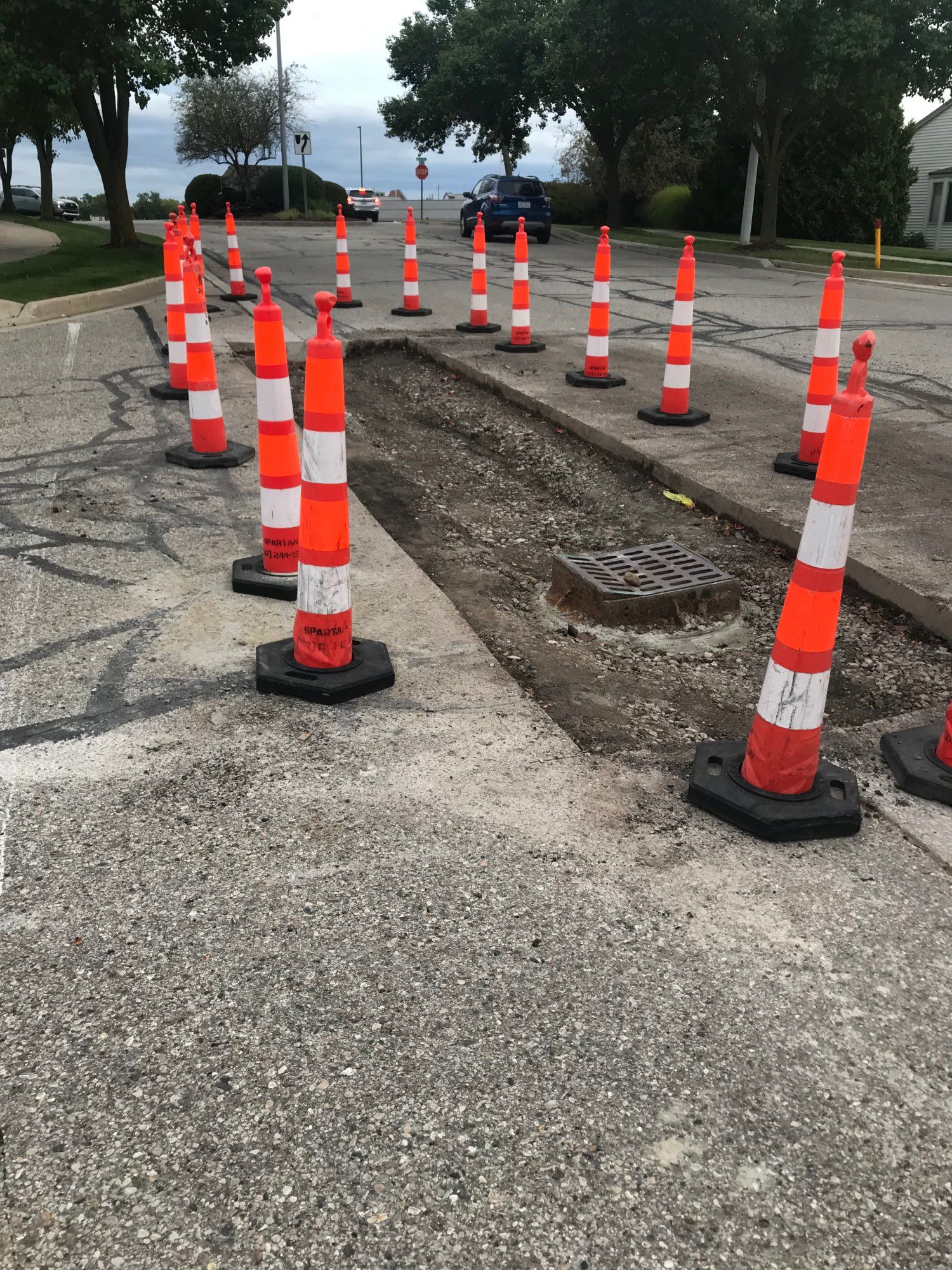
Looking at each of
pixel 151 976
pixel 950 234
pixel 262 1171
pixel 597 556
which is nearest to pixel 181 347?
pixel 597 556

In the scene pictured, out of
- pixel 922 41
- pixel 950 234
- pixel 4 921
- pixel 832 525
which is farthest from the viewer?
pixel 950 234

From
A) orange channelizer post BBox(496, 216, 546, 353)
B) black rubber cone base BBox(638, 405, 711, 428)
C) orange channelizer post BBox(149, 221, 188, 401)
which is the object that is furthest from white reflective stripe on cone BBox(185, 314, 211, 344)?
orange channelizer post BBox(496, 216, 546, 353)

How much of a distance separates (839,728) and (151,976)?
2.49 metres

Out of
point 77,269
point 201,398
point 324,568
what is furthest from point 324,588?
point 77,269

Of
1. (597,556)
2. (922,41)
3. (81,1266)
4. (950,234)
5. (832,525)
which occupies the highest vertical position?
(922,41)

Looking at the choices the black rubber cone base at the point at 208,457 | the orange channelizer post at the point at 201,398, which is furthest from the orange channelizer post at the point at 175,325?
the black rubber cone base at the point at 208,457

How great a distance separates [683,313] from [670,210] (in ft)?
109

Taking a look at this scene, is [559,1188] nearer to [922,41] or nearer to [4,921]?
[4,921]

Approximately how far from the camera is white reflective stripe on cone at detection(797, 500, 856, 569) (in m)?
2.85

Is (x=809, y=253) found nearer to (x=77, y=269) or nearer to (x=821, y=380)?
(x=77, y=269)

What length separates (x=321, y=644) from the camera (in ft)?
12.0

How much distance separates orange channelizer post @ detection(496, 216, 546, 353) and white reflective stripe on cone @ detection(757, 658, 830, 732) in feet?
24.1

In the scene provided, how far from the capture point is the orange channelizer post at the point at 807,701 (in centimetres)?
283

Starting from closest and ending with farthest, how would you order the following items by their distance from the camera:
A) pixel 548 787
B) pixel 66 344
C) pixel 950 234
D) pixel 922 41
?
pixel 548 787 → pixel 66 344 → pixel 922 41 → pixel 950 234
